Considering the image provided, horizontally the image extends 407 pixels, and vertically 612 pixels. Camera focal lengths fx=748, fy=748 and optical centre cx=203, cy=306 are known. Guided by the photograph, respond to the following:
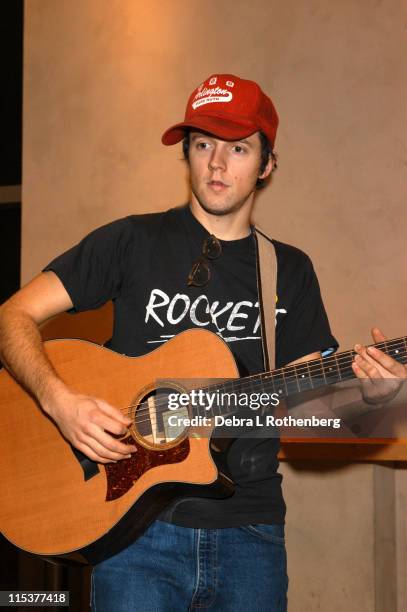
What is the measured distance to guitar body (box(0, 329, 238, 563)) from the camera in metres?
1.97

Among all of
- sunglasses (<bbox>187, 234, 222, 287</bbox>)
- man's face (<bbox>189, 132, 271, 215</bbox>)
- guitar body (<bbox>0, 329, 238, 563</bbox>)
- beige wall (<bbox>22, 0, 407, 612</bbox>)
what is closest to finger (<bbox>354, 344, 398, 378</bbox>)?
guitar body (<bbox>0, 329, 238, 563</bbox>)

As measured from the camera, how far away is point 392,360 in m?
2.09

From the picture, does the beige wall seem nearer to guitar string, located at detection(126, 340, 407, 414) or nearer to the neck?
the neck

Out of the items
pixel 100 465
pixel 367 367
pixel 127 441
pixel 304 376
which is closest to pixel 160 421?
pixel 127 441

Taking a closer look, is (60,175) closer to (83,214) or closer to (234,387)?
(83,214)

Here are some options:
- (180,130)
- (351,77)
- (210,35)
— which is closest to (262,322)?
(180,130)

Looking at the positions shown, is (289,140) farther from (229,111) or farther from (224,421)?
(224,421)

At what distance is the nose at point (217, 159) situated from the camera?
90.7 inches

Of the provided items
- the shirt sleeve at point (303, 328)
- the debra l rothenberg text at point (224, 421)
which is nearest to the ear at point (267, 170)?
the shirt sleeve at point (303, 328)

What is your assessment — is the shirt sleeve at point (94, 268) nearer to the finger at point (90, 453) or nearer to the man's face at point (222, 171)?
the man's face at point (222, 171)

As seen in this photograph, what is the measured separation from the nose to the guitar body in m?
0.54

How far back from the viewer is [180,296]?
2.21 m

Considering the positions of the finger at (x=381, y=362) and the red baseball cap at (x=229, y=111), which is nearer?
the finger at (x=381, y=362)

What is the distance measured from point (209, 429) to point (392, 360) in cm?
55
